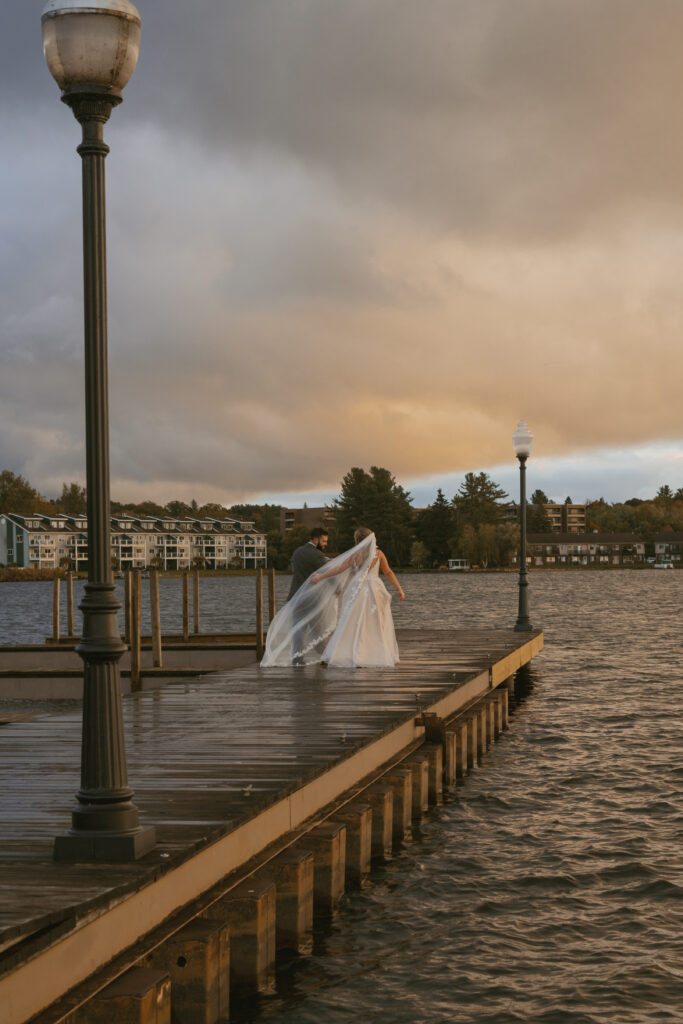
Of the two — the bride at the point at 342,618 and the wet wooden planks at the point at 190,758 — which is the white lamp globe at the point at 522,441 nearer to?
the wet wooden planks at the point at 190,758

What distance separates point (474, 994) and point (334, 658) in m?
9.29

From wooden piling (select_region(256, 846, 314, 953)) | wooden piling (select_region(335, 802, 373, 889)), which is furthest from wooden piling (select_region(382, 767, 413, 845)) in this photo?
wooden piling (select_region(256, 846, 314, 953))

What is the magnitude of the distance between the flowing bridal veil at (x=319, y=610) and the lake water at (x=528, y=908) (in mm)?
3050

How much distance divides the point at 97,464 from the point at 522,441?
67.5 feet

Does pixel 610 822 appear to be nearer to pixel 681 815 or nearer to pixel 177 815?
pixel 681 815

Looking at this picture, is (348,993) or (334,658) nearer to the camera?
(348,993)

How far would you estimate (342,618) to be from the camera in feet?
56.3

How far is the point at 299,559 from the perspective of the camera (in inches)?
680

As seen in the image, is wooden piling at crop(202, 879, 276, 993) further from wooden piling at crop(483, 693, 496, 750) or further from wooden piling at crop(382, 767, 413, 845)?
wooden piling at crop(483, 693, 496, 750)

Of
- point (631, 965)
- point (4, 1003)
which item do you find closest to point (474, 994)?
point (631, 965)

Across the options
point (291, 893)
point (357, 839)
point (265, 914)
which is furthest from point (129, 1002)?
point (357, 839)

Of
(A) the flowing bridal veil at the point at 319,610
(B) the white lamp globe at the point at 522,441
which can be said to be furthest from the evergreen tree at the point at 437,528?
(A) the flowing bridal veil at the point at 319,610

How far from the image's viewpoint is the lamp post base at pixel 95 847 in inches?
258

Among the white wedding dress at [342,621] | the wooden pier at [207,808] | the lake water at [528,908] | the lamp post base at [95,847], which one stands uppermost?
the white wedding dress at [342,621]
